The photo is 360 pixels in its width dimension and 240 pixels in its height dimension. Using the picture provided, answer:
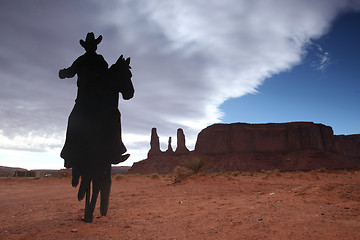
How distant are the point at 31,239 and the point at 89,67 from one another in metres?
3.92

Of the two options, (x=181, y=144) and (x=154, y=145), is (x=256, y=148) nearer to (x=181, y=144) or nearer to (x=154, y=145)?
(x=181, y=144)

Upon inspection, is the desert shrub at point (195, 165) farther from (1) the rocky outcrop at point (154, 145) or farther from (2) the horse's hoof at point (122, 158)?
(1) the rocky outcrop at point (154, 145)

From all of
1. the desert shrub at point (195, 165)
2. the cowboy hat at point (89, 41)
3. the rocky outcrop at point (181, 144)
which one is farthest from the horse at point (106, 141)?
the rocky outcrop at point (181, 144)

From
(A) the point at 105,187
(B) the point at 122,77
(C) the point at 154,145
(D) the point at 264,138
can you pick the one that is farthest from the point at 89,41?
(C) the point at 154,145

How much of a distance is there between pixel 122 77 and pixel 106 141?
172 centimetres

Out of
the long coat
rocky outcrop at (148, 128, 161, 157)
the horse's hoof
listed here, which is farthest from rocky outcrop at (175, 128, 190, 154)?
the long coat

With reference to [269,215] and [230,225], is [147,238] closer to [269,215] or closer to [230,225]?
[230,225]

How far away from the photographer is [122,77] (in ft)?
21.0

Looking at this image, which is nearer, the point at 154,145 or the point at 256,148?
the point at 256,148

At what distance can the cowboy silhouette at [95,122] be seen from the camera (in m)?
5.82

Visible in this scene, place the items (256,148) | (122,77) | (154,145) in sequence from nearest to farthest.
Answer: (122,77), (256,148), (154,145)

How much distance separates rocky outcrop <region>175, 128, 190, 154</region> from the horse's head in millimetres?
91467

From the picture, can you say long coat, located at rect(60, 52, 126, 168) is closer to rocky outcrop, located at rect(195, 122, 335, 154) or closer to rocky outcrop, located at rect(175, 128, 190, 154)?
rocky outcrop, located at rect(195, 122, 335, 154)

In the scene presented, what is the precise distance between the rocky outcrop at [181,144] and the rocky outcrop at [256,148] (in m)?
0.41
